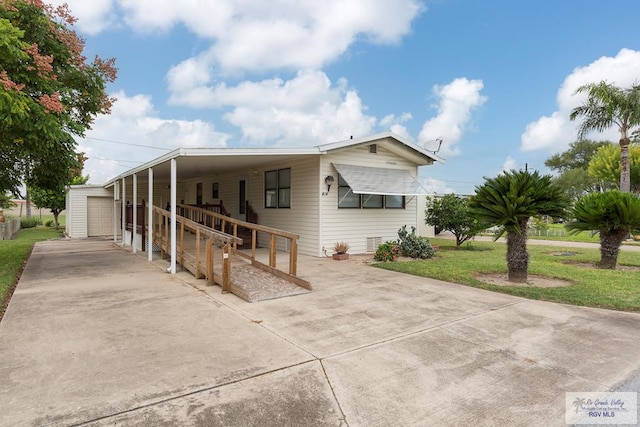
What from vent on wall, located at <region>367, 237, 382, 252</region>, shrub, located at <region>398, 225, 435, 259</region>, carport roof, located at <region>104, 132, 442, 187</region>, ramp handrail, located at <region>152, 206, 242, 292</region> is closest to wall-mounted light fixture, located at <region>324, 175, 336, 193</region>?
carport roof, located at <region>104, 132, 442, 187</region>

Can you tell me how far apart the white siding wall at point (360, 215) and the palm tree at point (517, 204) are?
4.17 meters

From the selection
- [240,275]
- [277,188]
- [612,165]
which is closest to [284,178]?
[277,188]

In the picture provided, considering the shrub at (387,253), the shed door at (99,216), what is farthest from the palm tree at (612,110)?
the shed door at (99,216)

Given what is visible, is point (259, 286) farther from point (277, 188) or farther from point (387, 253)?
point (277, 188)

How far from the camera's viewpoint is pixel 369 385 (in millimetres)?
2811

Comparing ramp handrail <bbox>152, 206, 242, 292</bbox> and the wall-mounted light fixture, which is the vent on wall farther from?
ramp handrail <bbox>152, 206, 242, 292</bbox>

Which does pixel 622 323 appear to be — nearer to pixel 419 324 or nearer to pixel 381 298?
pixel 419 324

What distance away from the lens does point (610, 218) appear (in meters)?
8.23

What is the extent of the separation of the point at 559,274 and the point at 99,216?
18498mm

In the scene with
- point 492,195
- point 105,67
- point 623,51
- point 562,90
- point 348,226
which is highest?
point 623,51

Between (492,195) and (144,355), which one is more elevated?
(492,195)

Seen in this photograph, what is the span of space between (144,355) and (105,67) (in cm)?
755

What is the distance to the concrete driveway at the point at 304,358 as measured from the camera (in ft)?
8.03

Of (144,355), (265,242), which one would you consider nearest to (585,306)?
(144,355)
